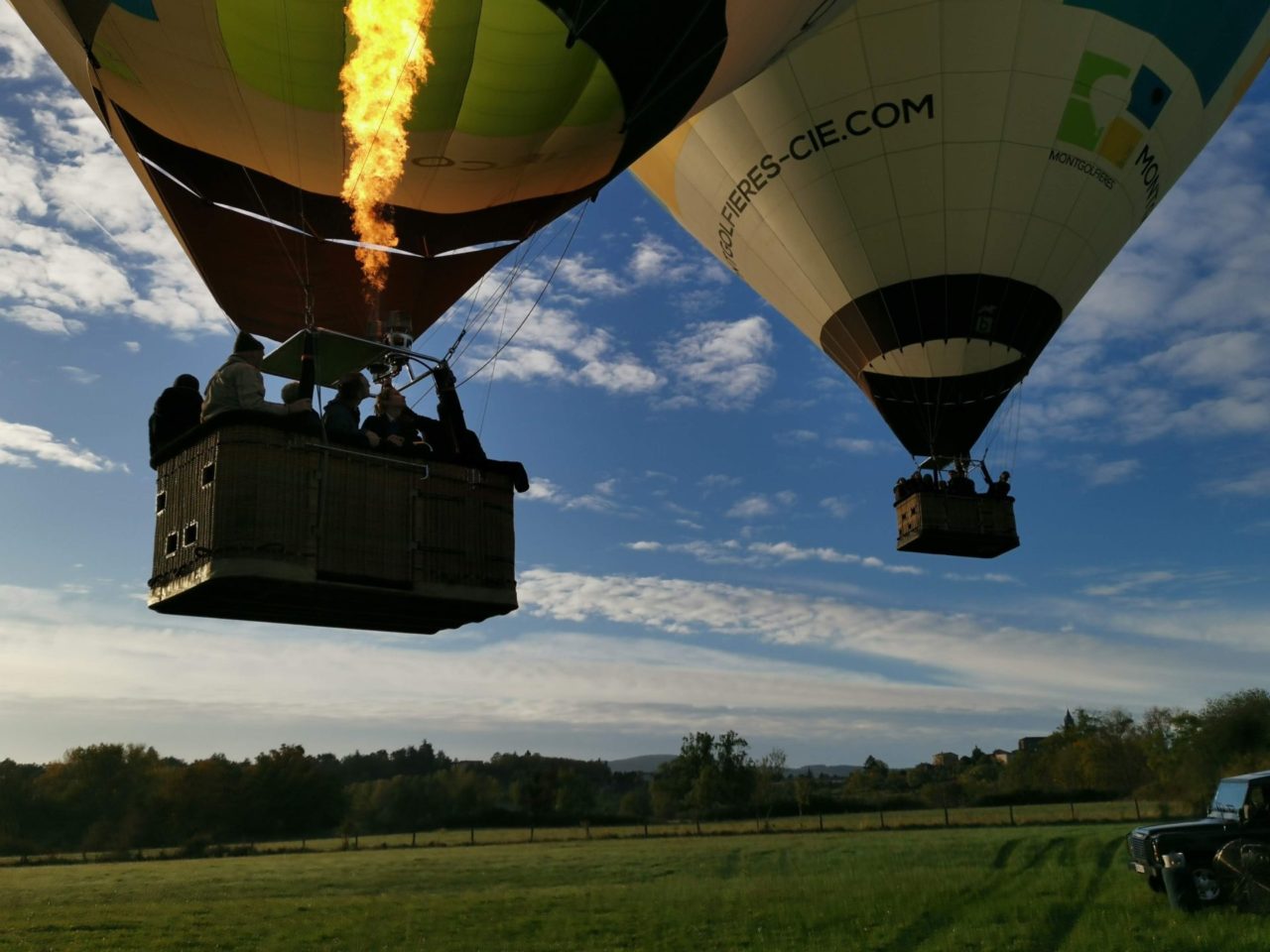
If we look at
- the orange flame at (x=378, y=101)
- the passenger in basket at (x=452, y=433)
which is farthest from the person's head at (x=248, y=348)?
the orange flame at (x=378, y=101)

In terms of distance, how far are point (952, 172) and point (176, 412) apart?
12244mm

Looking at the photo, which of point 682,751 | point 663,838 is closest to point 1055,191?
point 663,838

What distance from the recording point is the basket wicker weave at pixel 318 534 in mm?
5715

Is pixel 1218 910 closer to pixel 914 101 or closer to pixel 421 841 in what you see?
pixel 914 101

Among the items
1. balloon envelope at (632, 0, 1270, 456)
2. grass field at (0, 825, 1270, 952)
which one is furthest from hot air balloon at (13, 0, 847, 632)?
grass field at (0, 825, 1270, 952)

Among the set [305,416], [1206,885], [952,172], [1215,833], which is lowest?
[1206,885]

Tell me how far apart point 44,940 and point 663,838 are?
2134 cm

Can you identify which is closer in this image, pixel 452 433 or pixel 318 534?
pixel 318 534

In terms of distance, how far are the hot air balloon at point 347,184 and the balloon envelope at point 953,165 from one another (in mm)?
3996

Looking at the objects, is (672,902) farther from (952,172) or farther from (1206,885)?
(952,172)

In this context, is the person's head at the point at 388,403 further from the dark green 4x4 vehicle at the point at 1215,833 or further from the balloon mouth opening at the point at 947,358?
the balloon mouth opening at the point at 947,358

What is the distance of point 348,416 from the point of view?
622 cm

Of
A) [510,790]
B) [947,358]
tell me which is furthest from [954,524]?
[510,790]

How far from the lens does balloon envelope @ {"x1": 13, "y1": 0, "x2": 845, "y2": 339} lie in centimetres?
883
